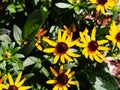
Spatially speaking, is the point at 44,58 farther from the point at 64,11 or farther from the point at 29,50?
the point at 64,11

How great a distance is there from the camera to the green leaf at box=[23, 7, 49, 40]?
2.21m

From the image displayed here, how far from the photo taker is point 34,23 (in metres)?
2.26

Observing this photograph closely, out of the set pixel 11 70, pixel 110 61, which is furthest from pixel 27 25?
pixel 110 61

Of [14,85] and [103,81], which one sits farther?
[103,81]

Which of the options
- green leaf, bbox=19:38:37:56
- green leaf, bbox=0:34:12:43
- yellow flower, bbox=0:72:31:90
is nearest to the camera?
yellow flower, bbox=0:72:31:90

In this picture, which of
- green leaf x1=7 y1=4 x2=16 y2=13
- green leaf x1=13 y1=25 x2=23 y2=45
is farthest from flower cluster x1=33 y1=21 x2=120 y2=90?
green leaf x1=7 y1=4 x2=16 y2=13

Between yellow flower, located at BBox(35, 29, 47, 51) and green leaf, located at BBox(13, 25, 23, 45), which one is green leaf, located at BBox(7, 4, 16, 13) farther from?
yellow flower, located at BBox(35, 29, 47, 51)

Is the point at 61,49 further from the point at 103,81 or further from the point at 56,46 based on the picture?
the point at 103,81

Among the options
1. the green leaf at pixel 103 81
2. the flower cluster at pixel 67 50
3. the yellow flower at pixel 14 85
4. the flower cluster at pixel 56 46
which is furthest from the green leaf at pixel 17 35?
the green leaf at pixel 103 81

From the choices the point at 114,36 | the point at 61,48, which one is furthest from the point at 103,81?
the point at 61,48

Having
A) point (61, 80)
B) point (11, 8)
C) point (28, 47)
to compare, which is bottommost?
A: point (61, 80)

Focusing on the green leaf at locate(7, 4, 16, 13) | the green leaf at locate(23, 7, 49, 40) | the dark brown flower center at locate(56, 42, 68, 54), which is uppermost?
the green leaf at locate(7, 4, 16, 13)

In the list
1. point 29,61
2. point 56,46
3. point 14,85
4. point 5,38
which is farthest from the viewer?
point 5,38

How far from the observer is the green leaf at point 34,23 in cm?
221
